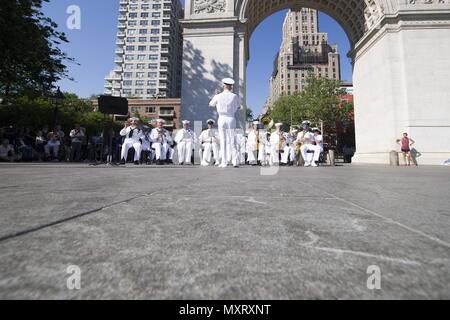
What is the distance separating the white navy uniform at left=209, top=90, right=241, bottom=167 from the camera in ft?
23.6

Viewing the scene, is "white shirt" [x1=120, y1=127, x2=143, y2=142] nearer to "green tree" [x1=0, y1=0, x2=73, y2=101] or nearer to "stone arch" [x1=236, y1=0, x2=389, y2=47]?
"green tree" [x1=0, y1=0, x2=73, y2=101]

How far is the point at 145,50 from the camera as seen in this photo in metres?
79.8

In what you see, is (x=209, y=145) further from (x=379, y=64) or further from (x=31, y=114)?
(x=31, y=114)

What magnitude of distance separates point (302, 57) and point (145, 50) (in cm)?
6831

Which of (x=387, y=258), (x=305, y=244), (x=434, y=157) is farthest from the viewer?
(x=434, y=157)

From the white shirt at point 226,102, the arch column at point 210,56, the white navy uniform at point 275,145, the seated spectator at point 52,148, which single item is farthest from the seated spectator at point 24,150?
the white navy uniform at point 275,145

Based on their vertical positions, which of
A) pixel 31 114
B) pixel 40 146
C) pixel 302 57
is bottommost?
pixel 40 146

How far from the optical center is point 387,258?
0.63 metres

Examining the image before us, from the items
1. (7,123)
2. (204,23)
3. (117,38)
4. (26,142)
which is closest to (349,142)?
(204,23)

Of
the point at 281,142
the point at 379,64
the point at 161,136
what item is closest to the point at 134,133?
the point at 161,136

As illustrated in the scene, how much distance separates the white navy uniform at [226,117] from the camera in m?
7.20

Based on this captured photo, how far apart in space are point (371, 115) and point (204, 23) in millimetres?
11415

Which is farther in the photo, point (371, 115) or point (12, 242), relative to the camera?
point (371, 115)
